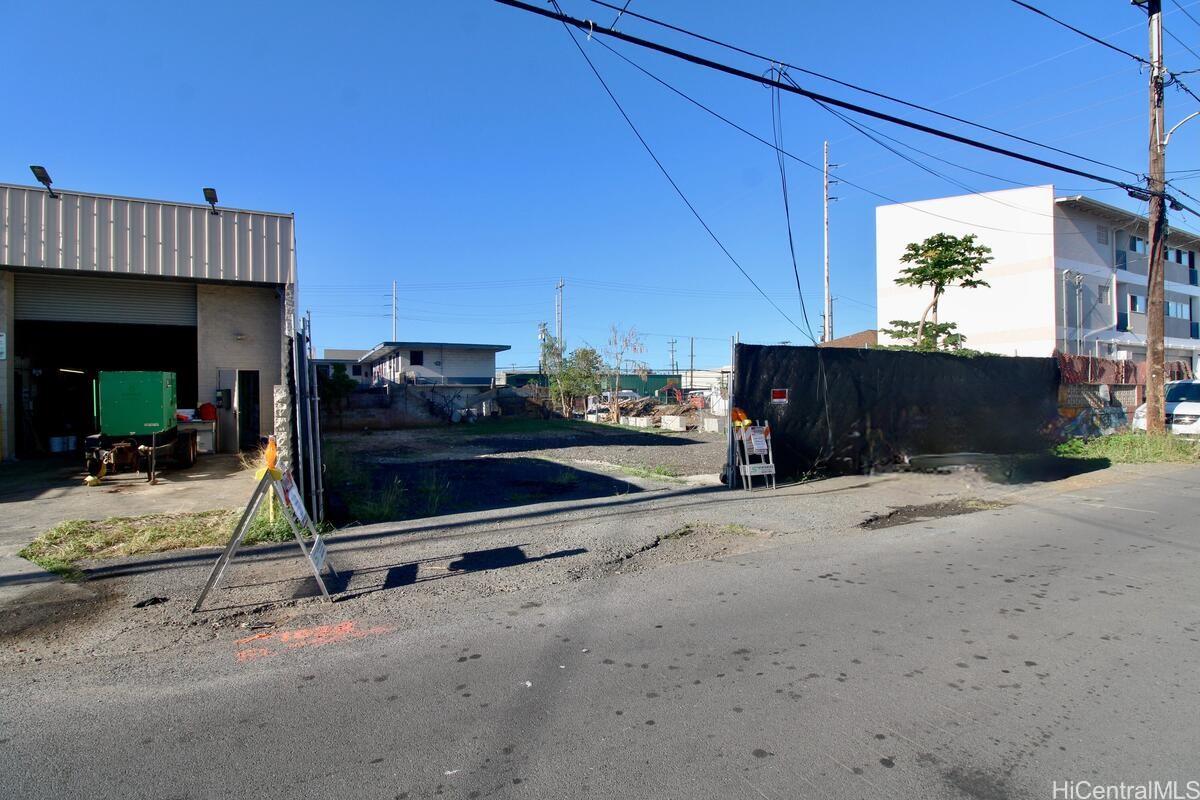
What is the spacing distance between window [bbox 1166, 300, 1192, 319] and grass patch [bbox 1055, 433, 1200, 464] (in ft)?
85.6

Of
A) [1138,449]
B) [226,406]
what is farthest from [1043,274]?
[226,406]

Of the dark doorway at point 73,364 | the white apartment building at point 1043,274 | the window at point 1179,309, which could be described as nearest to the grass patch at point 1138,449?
the white apartment building at point 1043,274

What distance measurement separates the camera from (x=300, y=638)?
16.6 feet

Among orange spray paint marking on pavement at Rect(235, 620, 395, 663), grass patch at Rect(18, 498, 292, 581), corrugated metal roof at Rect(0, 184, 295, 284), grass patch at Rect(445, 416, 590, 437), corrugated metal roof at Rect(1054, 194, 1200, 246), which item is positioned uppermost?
corrugated metal roof at Rect(1054, 194, 1200, 246)

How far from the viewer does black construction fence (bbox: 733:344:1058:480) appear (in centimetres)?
1241

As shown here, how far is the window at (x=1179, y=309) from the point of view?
37656mm

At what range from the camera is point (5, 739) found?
11.7 ft

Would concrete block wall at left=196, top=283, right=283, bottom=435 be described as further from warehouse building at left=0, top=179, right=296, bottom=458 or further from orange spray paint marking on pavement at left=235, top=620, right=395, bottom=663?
orange spray paint marking on pavement at left=235, top=620, right=395, bottom=663

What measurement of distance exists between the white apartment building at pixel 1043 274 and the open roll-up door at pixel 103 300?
31.4m

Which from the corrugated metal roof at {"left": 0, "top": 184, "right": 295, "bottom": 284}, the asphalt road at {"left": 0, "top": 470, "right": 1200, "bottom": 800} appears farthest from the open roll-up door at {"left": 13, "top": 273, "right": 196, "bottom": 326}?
the asphalt road at {"left": 0, "top": 470, "right": 1200, "bottom": 800}

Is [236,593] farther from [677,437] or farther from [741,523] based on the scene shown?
[677,437]

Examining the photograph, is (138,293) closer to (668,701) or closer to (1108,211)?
(668,701)

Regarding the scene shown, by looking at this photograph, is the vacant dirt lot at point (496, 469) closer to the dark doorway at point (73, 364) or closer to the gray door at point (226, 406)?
the gray door at point (226, 406)

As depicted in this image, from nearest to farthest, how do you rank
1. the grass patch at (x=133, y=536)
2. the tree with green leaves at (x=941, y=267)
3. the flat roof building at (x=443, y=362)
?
1. the grass patch at (x=133, y=536)
2. the tree with green leaves at (x=941, y=267)
3. the flat roof building at (x=443, y=362)
